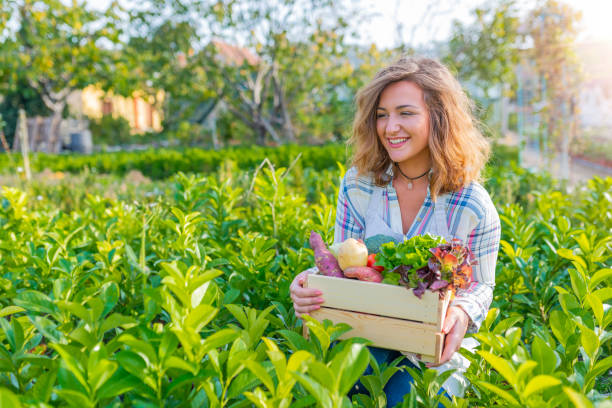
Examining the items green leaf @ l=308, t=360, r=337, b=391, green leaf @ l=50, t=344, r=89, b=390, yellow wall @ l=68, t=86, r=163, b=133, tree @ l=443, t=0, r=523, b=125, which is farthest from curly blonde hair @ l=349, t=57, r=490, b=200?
yellow wall @ l=68, t=86, r=163, b=133

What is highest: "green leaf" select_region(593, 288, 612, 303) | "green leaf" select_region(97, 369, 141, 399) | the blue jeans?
"green leaf" select_region(593, 288, 612, 303)

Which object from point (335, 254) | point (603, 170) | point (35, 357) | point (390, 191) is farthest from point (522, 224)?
point (603, 170)

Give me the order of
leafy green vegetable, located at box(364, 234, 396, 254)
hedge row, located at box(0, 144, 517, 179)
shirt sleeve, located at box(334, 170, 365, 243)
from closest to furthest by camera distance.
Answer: leafy green vegetable, located at box(364, 234, 396, 254), shirt sleeve, located at box(334, 170, 365, 243), hedge row, located at box(0, 144, 517, 179)

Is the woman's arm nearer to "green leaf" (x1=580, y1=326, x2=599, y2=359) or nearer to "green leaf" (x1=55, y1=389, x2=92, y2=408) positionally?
"green leaf" (x1=580, y1=326, x2=599, y2=359)

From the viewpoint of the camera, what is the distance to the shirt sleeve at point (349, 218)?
226cm

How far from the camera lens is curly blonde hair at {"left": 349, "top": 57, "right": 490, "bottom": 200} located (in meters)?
2.10

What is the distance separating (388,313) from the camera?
1489mm

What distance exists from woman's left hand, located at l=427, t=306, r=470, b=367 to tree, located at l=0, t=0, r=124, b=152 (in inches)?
541

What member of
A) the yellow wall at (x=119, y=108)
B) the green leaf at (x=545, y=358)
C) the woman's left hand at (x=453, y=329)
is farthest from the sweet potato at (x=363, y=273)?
the yellow wall at (x=119, y=108)

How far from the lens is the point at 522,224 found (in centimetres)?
269

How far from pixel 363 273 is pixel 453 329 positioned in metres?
0.39

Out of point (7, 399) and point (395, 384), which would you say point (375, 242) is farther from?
point (7, 399)

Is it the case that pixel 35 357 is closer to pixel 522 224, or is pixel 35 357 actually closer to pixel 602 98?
pixel 522 224

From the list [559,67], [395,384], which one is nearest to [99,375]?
[395,384]
